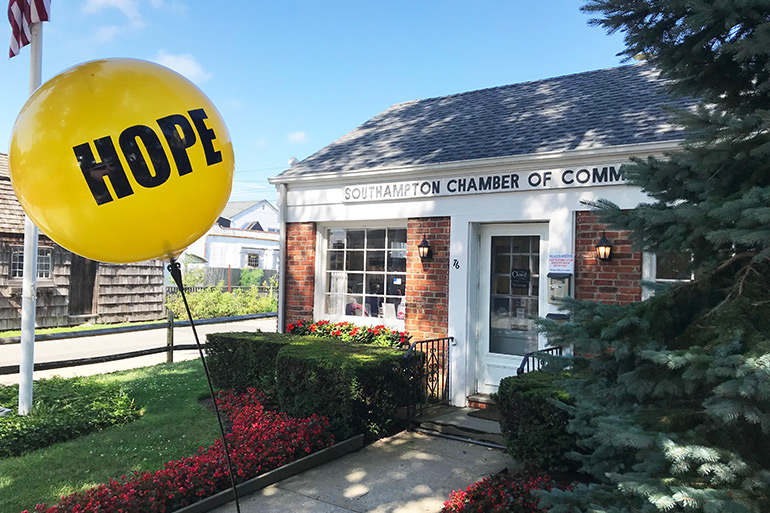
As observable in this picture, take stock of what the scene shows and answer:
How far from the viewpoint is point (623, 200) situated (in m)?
6.21

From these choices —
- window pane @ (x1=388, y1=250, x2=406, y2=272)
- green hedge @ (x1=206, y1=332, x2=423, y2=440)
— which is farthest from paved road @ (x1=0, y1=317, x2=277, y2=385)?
window pane @ (x1=388, y1=250, x2=406, y2=272)

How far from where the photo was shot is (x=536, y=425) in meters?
4.70

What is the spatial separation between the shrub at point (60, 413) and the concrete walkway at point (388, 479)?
2376 mm

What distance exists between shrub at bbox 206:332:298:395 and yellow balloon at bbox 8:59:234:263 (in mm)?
4378

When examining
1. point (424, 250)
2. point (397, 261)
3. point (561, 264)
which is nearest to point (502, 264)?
point (561, 264)

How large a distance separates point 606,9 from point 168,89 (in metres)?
2.12

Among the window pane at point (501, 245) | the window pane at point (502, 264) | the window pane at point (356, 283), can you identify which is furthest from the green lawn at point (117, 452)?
the window pane at point (501, 245)

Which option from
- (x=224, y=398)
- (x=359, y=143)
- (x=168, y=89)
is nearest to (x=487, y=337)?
(x=224, y=398)

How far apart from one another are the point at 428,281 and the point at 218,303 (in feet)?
44.1

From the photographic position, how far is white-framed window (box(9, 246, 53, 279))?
14716 mm

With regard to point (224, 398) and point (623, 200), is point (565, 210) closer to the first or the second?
point (623, 200)

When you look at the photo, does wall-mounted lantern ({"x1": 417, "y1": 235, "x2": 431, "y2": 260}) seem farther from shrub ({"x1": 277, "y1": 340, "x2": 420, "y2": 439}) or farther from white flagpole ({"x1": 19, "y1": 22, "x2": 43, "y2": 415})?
white flagpole ({"x1": 19, "y1": 22, "x2": 43, "y2": 415})

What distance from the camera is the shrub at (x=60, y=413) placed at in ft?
17.6

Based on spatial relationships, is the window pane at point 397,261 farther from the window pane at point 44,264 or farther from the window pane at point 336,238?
the window pane at point 44,264
